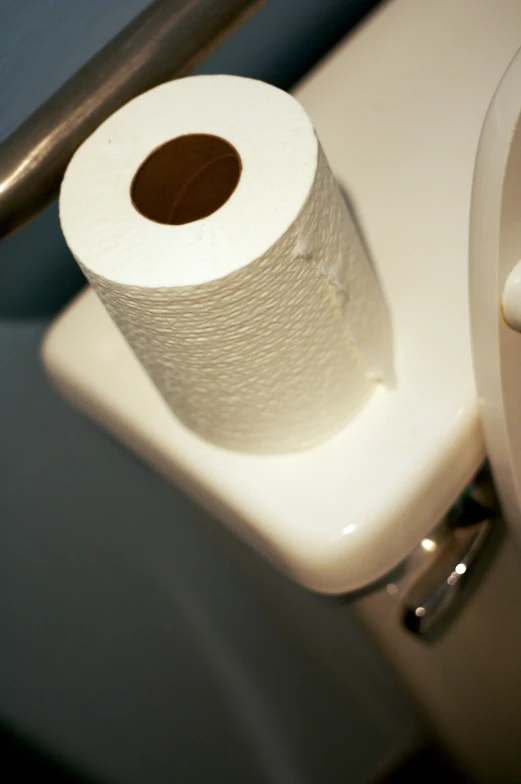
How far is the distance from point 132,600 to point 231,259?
413 millimetres

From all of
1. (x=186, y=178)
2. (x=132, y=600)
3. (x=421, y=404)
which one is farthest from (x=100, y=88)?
(x=132, y=600)

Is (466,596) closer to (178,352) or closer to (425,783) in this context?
(178,352)

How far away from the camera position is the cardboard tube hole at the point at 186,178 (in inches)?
10.6

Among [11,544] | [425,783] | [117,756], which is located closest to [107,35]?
[11,544]

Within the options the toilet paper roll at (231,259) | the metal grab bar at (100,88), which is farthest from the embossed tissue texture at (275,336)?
the metal grab bar at (100,88)

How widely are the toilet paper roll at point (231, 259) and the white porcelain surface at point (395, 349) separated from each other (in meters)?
0.02

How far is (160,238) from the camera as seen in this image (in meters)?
0.24

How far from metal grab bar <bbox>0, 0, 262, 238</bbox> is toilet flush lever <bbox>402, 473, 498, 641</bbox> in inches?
10.4

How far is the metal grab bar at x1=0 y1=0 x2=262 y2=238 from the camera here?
0.35m

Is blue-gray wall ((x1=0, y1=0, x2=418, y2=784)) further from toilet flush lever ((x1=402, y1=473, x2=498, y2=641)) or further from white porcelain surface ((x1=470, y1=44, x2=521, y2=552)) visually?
white porcelain surface ((x1=470, y1=44, x2=521, y2=552))

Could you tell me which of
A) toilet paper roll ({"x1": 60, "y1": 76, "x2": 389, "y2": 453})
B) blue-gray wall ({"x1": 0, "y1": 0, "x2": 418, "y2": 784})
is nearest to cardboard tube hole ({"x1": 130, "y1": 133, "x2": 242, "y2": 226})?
toilet paper roll ({"x1": 60, "y1": 76, "x2": 389, "y2": 453})

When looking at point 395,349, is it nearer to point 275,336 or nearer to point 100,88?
point 275,336

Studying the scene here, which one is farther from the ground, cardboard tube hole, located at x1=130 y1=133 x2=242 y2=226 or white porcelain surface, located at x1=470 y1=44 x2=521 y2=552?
cardboard tube hole, located at x1=130 y1=133 x2=242 y2=226

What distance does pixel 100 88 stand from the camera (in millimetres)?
353
